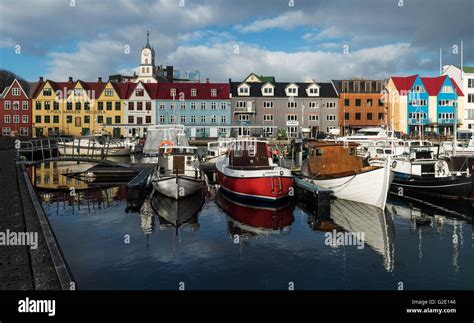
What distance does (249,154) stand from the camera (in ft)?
94.1

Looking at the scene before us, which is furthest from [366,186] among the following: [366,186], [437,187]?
[437,187]

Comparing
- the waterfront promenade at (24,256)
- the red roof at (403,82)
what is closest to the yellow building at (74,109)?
the red roof at (403,82)

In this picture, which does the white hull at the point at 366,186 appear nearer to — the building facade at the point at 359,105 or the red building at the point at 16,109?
the building facade at the point at 359,105

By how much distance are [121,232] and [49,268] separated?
7010 mm

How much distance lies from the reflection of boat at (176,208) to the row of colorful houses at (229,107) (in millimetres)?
54546

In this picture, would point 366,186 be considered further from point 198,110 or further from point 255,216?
point 198,110

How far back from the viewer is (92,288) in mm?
11844

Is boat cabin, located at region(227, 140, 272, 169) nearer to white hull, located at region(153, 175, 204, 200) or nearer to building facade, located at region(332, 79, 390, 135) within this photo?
white hull, located at region(153, 175, 204, 200)

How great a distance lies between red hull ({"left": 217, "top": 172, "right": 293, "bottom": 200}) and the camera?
23.8 metres

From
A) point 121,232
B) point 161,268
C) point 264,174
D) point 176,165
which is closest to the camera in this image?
point 161,268

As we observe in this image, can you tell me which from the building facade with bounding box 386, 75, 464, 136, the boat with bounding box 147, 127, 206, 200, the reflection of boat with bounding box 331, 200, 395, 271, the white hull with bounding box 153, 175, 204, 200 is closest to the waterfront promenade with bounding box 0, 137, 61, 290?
the white hull with bounding box 153, 175, 204, 200
